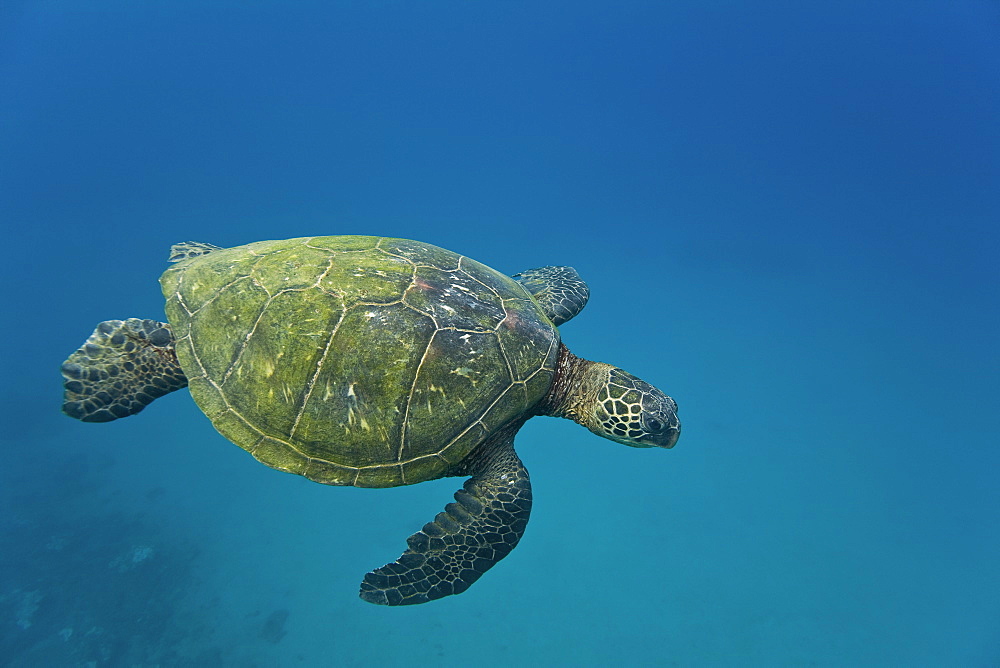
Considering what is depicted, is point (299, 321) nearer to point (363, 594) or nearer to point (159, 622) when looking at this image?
point (363, 594)

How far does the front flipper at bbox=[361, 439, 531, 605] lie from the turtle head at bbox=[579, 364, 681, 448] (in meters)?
0.94

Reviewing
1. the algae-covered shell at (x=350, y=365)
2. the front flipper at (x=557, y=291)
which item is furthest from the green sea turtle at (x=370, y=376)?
the front flipper at (x=557, y=291)

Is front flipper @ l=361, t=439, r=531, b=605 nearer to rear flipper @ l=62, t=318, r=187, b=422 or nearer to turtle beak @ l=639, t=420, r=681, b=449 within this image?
turtle beak @ l=639, t=420, r=681, b=449

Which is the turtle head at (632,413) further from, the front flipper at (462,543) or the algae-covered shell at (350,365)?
the front flipper at (462,543)

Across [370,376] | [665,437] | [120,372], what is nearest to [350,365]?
[370,376]

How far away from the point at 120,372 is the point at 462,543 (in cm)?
327

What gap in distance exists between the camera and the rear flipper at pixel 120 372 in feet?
13.4

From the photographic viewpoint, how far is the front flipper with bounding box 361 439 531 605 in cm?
362

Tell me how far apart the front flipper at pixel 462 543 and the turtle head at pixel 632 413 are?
942 mm

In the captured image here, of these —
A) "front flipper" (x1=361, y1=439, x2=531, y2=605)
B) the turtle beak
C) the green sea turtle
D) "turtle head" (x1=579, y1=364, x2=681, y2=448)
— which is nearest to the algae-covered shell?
the green sea turtle

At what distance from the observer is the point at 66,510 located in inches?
424

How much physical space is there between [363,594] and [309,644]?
7.31 metres

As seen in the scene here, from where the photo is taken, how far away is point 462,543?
373 centimetres

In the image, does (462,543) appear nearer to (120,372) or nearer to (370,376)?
(370,376)
